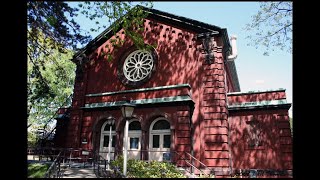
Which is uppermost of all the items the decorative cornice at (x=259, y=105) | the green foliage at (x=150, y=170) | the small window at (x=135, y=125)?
the decorative cornice at (x=259, y=105)

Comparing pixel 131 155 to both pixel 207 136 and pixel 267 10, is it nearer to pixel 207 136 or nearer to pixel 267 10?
pixel 207 136

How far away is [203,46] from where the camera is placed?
1727cm

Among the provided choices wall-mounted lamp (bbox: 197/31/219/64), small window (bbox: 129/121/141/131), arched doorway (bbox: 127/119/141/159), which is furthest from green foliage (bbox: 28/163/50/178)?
wall-mounted lamp (bbox: 197/31/219/64)

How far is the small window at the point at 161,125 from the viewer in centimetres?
1646

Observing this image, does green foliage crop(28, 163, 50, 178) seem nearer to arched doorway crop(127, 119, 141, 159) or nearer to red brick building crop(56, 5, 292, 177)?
red brick building crop(56, 5, 292, 177)

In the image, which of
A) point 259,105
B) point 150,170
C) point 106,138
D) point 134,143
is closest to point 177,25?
point 259,105

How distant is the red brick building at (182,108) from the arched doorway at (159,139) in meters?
0.06

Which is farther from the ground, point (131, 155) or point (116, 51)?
point (116, 51)

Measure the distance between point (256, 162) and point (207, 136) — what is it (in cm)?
342

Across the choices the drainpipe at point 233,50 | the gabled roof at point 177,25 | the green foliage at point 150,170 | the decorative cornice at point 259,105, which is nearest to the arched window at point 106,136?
the green foliage at point 150,170

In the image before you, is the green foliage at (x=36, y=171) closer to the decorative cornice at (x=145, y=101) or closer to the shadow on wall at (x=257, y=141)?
the decorative cornice at (x=145, y=101)

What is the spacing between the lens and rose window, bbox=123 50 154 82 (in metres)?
18.8

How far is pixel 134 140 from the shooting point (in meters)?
17.1
